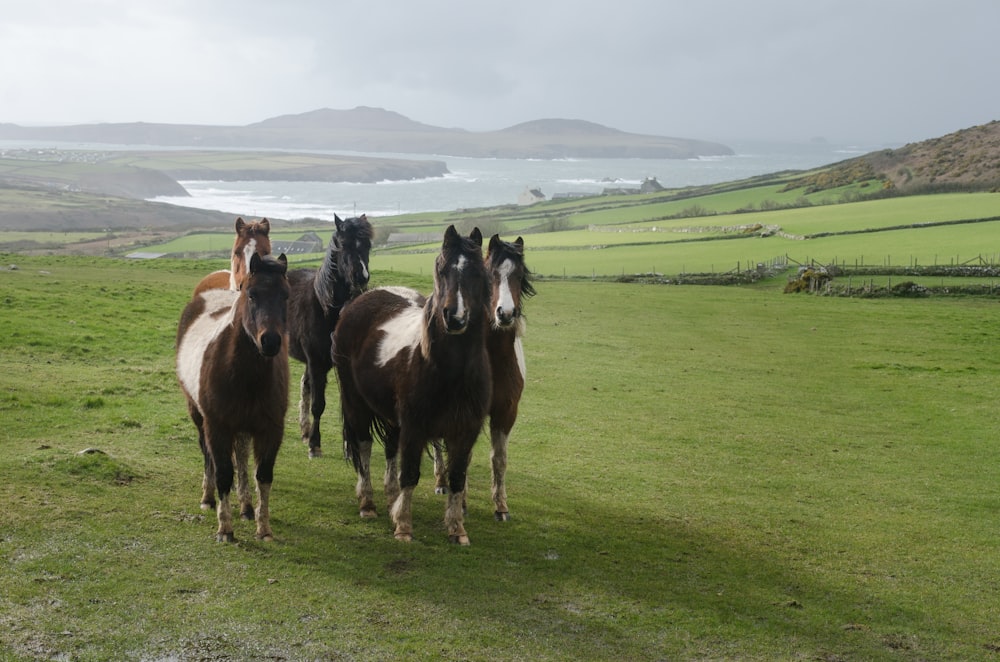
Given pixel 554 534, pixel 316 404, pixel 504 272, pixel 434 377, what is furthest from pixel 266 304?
pixel 316 404

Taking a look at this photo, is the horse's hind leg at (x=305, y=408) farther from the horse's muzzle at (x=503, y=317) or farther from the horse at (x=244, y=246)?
the horse's muzzle at (x=503, y=317)

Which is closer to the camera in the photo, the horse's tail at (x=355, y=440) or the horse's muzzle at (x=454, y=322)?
the horse's muzzle at (x=454, y=322)

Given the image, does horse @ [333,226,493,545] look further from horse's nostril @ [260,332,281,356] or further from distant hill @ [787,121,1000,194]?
distant hill @ [787,121,1000,194]

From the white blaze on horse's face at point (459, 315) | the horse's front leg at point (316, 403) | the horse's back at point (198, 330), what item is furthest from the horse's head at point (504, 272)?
the horse's front leg at point (316, 403)

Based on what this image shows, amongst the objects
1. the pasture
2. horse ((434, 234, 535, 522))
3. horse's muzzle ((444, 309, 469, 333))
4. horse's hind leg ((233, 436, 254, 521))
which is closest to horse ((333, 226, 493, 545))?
horse's muzzle ((444, 309, 469, 333))

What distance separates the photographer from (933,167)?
75562mm

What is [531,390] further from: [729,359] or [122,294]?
[122,294]

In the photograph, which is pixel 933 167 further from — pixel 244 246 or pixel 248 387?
pixel 248 387

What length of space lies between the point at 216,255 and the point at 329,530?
57.5m

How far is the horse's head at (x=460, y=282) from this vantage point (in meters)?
7.15

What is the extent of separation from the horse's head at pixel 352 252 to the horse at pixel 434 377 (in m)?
1.28

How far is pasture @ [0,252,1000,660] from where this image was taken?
596 centimetres

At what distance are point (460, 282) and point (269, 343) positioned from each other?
1.64 m

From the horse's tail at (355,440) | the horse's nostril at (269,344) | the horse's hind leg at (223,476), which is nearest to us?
the horse's nostril at (269,344)
